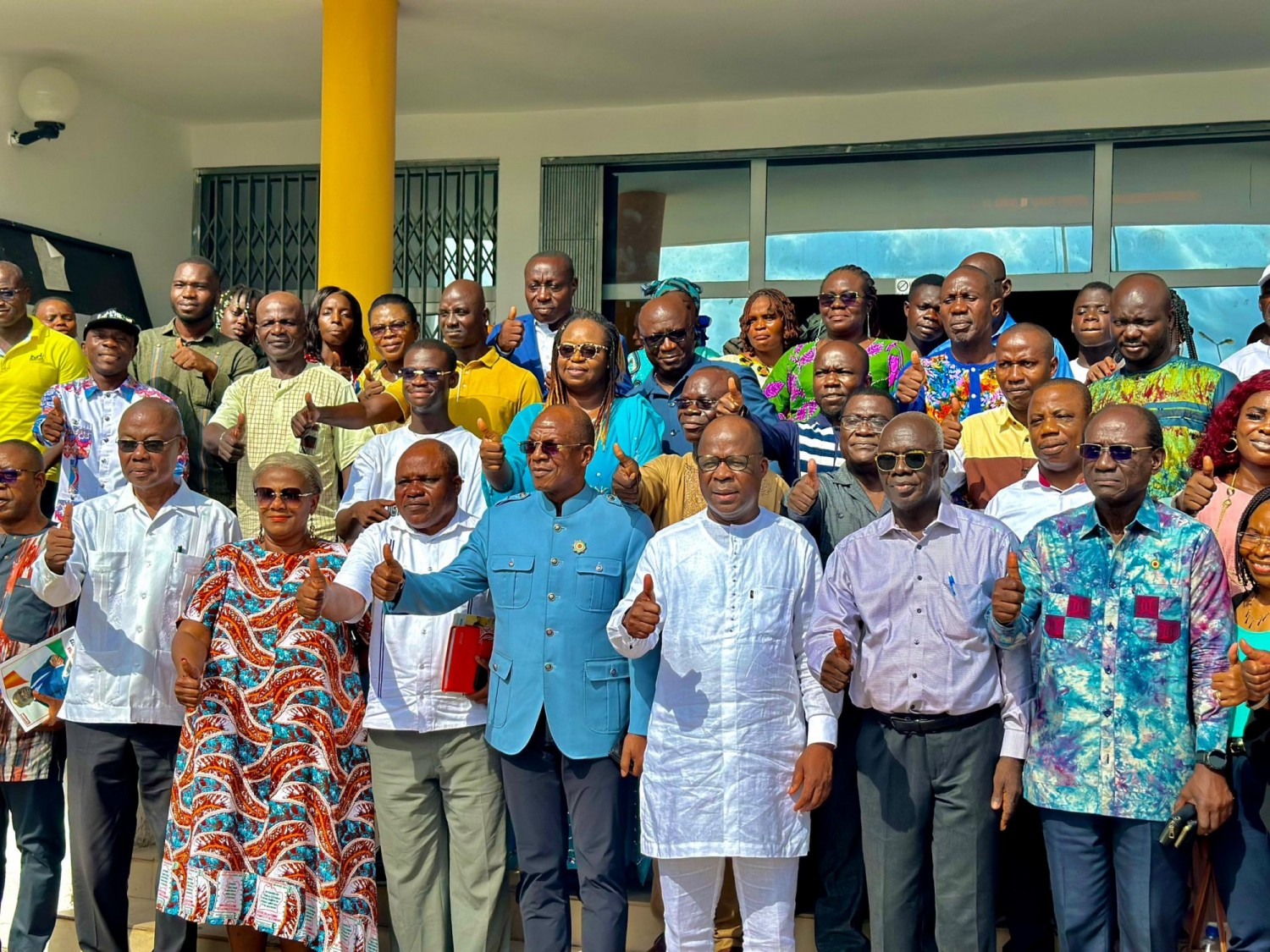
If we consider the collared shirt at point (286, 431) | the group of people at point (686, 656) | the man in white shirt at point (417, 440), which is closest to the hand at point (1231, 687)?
the group of people at point (686, 656)

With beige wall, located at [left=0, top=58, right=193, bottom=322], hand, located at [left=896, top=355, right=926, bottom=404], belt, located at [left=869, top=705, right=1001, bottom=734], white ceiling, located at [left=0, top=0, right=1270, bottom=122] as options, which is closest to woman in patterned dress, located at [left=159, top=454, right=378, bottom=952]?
belt, located at [left=869, top=705, right=1001, bottom=734]

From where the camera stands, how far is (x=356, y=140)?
26.7 ft

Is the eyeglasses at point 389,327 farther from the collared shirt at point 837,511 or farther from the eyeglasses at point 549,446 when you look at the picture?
the collared shirt at point 837,511

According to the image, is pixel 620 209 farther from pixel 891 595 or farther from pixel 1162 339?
pixel 891 595

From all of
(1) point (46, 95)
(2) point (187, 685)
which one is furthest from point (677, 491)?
(1) point (46, 95)

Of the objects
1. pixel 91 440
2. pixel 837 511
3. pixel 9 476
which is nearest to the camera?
pixel 837 511

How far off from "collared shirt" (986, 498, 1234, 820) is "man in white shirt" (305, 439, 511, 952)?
1700 mm

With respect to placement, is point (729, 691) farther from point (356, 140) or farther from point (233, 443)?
point (356, 140)

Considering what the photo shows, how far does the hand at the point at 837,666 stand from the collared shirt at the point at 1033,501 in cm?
84

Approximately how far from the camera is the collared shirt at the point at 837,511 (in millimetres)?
4422

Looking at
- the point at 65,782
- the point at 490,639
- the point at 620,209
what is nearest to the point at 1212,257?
the point at 620,209

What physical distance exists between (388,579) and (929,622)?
5.30 feet

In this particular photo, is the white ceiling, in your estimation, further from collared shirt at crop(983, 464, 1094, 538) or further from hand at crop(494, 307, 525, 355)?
collared shirt at crop(983, 464, 1094, 538)

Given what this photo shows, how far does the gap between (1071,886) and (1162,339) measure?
7.06 feet
